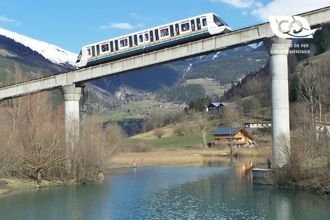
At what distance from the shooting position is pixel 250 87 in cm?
19475

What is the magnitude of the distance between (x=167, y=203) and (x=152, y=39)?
17818mm

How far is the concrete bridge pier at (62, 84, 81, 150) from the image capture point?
50531mm

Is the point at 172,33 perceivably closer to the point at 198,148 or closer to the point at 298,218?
the point at 298,218

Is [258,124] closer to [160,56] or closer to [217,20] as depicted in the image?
[160,56]

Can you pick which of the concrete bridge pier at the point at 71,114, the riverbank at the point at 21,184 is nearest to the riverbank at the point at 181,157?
the concrete bridge pier at the point at 71,114

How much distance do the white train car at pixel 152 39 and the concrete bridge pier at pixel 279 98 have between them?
18.5ft

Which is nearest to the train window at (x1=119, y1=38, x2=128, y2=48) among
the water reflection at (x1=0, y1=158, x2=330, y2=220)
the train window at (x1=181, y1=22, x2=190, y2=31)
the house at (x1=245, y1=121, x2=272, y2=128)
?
the train window at (x1=181, y1=22, x2=190, y2=31)

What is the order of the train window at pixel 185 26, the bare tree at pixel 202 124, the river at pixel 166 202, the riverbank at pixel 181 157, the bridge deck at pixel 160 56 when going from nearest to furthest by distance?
the river at pixel 166 202 < the bridge deck at pixel 160 56 < the train window at pixel 185 26 < the riverbank at pixel 181 157 < the bare tree at pixel 202 124

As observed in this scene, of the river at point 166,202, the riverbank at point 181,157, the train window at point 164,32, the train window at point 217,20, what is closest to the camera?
the river at point 166,202

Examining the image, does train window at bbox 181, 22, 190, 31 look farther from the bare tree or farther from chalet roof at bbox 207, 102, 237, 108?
chalet roof at bbox 207, 102, 237, 108

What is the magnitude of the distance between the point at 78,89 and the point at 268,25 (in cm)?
2113

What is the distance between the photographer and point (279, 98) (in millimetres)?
42438

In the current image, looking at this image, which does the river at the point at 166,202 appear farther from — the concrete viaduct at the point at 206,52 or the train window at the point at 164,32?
the train window at the point at 164,32

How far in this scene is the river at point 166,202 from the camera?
32.9 m
